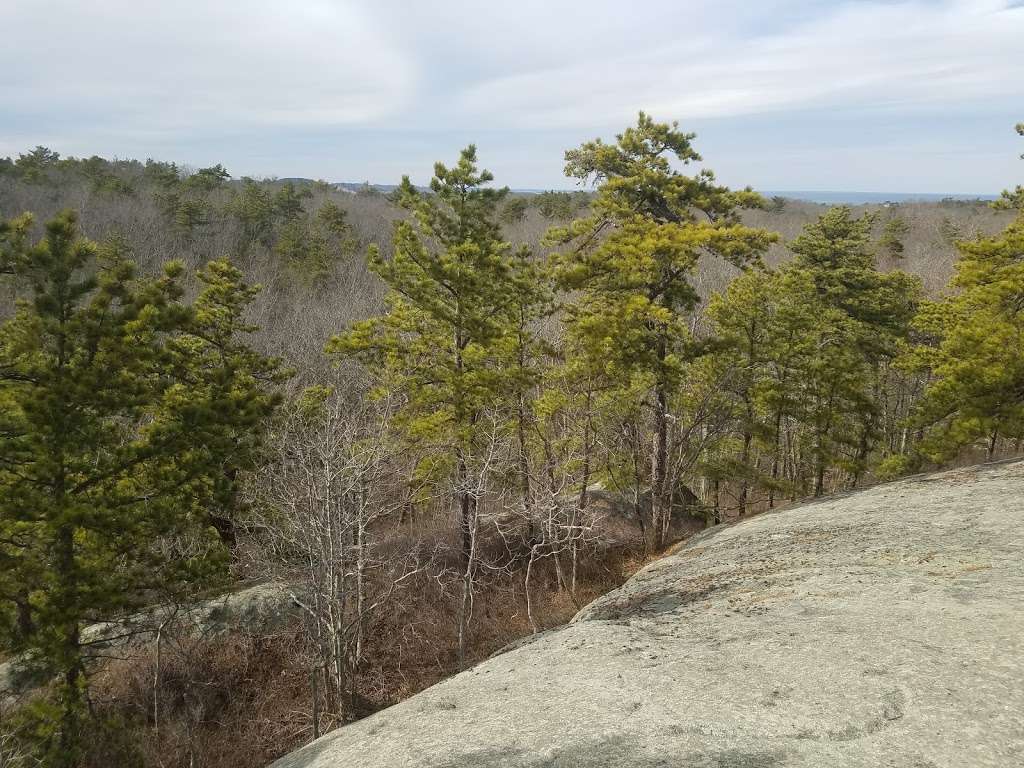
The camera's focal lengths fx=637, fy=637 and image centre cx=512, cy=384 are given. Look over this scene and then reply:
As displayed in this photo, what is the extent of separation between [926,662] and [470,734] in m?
4.70

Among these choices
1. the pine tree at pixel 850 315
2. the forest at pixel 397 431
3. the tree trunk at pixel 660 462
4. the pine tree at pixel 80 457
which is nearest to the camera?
the pine tree at pixel 80 457

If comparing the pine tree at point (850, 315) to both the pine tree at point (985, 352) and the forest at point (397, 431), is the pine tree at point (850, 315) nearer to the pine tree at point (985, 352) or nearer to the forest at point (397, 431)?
the forest at point (397, 431)

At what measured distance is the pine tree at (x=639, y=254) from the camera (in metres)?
14.0

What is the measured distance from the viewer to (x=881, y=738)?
17.7ft

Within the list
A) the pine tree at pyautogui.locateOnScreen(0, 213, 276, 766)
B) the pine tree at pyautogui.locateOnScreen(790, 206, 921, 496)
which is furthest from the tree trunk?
the pine tree at pyautogui.locateOnScreen(0, 213, 276, 766)

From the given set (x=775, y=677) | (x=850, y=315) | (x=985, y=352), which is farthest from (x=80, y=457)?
(x=850, y=315)

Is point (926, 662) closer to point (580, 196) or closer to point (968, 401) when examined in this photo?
point (968, 401)

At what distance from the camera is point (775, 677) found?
664cm

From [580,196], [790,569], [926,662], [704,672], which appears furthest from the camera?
[580,196]

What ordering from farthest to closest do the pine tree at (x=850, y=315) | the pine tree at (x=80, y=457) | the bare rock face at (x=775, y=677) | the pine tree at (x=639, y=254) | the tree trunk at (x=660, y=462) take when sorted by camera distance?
the pine tree at (x=850, y=315)
the tree trunk at (x=660, y=462)
the pine tree at (x=639, y=254)
the pine tree at (x=80, y=457)
the bare rock face at (x=775, y=677)

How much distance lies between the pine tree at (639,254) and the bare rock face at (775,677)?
569 centimetres

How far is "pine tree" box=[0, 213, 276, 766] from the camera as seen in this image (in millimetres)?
8922

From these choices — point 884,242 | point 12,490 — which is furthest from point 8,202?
point 884,242

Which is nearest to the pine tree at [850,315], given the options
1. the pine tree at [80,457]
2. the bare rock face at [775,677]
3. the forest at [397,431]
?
the forest at [397,431]
